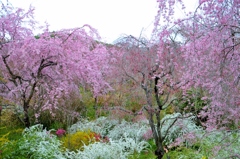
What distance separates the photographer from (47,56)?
5.34 meters

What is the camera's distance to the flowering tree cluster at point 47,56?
5285 millimetres

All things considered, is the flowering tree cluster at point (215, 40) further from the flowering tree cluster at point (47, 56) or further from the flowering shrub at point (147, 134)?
the flowering shrub at point (147, 134)

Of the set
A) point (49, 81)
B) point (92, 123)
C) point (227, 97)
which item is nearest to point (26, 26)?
point (49, 81)

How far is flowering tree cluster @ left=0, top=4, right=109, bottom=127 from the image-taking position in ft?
17.3

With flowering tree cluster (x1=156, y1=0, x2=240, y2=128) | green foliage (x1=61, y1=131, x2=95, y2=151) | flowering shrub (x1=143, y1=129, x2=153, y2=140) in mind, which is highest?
flowering tree cluster (x1=156, y1=0, x2=240, y2=128)

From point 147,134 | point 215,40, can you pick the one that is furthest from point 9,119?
point 215,40

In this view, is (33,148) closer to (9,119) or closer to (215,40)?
(215,40)

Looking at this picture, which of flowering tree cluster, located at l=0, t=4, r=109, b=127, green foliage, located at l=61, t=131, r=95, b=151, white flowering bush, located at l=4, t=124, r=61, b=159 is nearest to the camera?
white flowering bush, located at l=4, t=124, r=61, b=159

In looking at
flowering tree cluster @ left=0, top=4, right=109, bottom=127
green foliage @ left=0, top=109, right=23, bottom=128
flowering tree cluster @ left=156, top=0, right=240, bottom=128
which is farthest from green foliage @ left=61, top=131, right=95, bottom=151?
green foliage @ left=0, top=109, right=23, bottom=128

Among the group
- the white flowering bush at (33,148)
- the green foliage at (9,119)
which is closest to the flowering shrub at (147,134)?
the white flowering bush at (33,148)

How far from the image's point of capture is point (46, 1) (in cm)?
621

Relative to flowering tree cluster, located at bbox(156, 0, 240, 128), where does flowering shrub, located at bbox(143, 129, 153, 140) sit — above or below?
below

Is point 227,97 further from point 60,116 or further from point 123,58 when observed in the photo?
point 123,58

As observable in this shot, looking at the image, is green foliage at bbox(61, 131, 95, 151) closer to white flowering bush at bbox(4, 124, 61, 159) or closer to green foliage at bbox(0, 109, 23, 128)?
white flowering bush at bbox(4, 124, 61, 159)
